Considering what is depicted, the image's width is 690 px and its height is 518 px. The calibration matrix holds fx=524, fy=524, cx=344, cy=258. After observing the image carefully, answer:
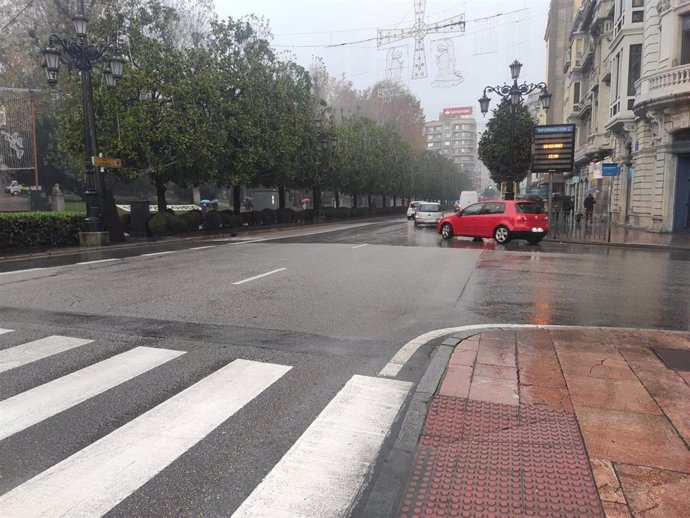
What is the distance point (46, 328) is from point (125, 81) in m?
17.3

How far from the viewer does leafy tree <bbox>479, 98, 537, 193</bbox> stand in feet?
119

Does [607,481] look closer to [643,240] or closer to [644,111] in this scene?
[643,240]

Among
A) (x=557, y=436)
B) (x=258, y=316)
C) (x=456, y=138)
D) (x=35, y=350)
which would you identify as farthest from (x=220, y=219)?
(x=456, y=138)

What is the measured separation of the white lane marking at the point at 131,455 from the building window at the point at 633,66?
28.9 m

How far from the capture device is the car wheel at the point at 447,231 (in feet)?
69.6

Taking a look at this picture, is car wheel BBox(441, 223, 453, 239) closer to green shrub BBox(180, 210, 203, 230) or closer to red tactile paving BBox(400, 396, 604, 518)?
green shrub BBox(180, 210, 203, 230)

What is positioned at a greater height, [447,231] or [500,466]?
[447,231]

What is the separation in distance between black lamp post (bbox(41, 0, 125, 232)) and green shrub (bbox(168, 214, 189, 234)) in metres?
4.61

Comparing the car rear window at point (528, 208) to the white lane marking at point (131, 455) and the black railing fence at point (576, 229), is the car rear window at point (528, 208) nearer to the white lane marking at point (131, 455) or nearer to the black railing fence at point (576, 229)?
the black railing fence at point (576, 229)

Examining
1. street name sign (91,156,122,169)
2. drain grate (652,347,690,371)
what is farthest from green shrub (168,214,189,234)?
drain grate (652,347,690,371)

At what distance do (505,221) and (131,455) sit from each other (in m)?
17.4

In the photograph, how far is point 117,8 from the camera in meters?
25.0

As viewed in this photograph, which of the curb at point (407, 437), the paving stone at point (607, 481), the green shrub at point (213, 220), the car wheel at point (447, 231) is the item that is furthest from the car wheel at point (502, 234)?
the paving stone at point (607, 481)

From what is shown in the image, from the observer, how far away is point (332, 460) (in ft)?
11.0
